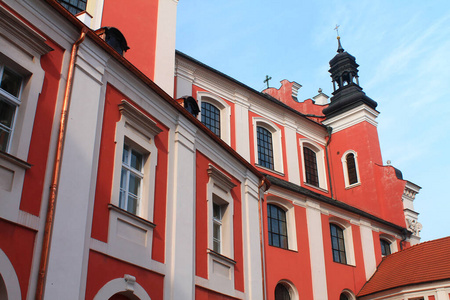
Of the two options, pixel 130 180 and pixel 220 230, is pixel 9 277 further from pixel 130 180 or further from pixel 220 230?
pixel 220 230

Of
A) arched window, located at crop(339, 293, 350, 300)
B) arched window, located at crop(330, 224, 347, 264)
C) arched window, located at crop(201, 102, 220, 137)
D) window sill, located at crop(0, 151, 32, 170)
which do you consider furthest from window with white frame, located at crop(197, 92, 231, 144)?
window sill, located at crop(0, 151, 32, 170)

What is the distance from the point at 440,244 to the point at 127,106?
12.3 m

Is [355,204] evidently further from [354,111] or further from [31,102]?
[31,102]

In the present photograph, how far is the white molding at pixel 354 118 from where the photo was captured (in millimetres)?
22688

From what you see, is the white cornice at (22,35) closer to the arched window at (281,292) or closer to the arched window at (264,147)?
the arched window at (281,292)

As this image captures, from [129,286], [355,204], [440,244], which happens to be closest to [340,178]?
[355,204]

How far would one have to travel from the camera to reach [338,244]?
17.4 metres

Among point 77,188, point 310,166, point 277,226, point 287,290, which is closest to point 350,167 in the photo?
point 310,166

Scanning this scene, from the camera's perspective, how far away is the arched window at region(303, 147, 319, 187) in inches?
807

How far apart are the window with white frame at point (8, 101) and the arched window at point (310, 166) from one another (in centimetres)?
1498

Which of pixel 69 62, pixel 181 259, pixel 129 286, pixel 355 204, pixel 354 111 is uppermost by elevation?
pixel 354 111

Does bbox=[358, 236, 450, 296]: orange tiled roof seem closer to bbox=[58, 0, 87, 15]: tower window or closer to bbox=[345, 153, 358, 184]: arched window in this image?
bbox=[345, 153, 358, 184]: arched window

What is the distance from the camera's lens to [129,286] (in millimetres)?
7320

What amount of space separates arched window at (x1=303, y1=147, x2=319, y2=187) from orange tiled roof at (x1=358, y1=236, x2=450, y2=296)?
13.6 feet
